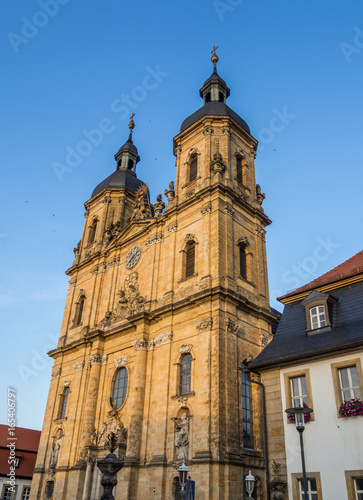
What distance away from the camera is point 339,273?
56.4 ft

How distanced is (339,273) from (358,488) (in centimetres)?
747

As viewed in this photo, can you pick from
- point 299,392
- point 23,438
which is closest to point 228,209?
point 299,392

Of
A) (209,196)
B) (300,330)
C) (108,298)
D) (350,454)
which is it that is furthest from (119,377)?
(350,454)

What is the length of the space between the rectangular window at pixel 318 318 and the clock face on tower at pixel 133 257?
15788 mm

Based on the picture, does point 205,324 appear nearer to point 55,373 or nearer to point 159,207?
point 159,207

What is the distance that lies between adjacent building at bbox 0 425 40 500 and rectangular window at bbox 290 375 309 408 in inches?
1067

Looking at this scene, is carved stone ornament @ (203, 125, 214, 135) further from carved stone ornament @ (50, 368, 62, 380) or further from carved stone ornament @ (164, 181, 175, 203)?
carved stone ornament @ (50, 368, 62, 380)

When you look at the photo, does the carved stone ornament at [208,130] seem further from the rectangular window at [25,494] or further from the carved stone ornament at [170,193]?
the rectangular window at [25,494]

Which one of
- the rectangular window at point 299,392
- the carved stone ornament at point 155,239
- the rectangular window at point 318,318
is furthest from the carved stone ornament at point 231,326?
the carved stone ornament at point 155,239

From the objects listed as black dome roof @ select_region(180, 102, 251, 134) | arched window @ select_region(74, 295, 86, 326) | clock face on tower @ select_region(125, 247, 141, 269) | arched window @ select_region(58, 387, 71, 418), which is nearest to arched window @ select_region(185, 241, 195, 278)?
clock face on tower @ select_region(125, 247, 141, 269)

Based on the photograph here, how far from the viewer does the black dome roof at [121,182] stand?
125ft

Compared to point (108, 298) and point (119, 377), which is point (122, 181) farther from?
point (119, 377)

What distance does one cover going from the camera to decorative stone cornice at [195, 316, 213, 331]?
21.7 m

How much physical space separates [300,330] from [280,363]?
61.9 inches
